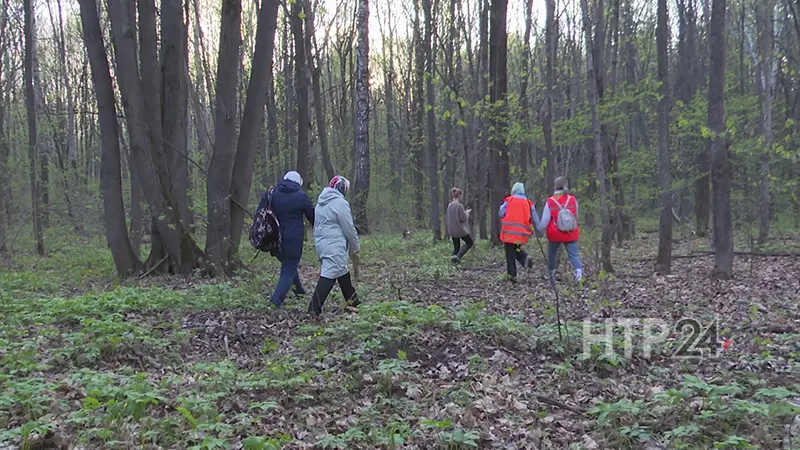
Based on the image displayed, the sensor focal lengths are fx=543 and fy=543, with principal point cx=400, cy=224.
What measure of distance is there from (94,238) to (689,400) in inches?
968

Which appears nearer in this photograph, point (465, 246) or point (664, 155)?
point (664, 155)

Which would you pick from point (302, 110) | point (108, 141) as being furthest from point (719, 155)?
point (302, 110)

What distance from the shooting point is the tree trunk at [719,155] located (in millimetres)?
8844

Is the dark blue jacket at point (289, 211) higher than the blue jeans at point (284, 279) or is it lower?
higher

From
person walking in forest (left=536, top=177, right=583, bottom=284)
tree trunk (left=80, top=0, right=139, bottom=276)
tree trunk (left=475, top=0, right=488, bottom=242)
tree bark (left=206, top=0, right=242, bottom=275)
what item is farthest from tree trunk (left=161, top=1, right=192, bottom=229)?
Result: tree trunk (left=475, top=0, right=488, bottom=242)

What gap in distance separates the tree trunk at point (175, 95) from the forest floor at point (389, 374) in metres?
3.39

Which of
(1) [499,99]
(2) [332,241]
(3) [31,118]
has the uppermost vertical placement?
(3) [31,118]

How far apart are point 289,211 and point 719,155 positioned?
694 cm

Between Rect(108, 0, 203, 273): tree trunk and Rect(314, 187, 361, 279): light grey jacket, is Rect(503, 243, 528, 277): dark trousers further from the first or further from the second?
Rect(108, 0, 203, 273): tree trunk

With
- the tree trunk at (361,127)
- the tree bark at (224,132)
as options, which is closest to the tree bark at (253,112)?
the tree bark at (224,132)

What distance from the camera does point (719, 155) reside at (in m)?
8.85

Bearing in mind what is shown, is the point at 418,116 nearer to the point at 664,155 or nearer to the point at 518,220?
the point at 664,155

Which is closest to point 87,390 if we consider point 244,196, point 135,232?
point 244,196

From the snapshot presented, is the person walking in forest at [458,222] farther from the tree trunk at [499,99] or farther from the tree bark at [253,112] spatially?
the tree bark at [253,112]
